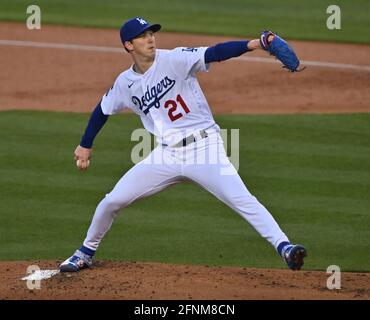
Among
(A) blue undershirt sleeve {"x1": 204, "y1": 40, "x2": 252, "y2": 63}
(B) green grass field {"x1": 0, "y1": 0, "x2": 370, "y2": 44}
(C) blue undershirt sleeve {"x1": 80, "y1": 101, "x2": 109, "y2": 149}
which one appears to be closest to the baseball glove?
(A) blue undershirt sleeve {"x1": 204, "y1": 40, "x2": 252, "y2": 63}

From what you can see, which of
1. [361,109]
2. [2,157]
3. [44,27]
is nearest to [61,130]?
[2,157]

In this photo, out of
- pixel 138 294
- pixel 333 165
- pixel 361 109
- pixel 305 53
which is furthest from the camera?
pixel 305 53

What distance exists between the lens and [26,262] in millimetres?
8383

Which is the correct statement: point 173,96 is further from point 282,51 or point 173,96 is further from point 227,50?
point 282,51

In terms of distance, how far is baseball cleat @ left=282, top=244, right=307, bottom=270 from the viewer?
707 cm

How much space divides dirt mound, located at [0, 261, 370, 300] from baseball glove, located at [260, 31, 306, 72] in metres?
1.70

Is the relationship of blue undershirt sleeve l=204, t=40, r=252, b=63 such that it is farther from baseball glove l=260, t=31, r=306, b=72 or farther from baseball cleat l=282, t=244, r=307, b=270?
baseball cleat l=282, t=244, r=307, b=270

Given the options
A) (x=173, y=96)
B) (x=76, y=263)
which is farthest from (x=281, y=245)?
(x=76, y=263)

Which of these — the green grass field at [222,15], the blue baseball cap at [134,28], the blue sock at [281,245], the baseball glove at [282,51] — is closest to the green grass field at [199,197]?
the blue sock at [281,245]

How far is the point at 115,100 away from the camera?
7.77 metres

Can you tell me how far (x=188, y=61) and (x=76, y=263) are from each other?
1.86m

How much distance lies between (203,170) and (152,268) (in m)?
1.11

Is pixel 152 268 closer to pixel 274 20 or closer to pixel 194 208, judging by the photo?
pixel 194 208

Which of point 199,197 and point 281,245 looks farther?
point 199,197
